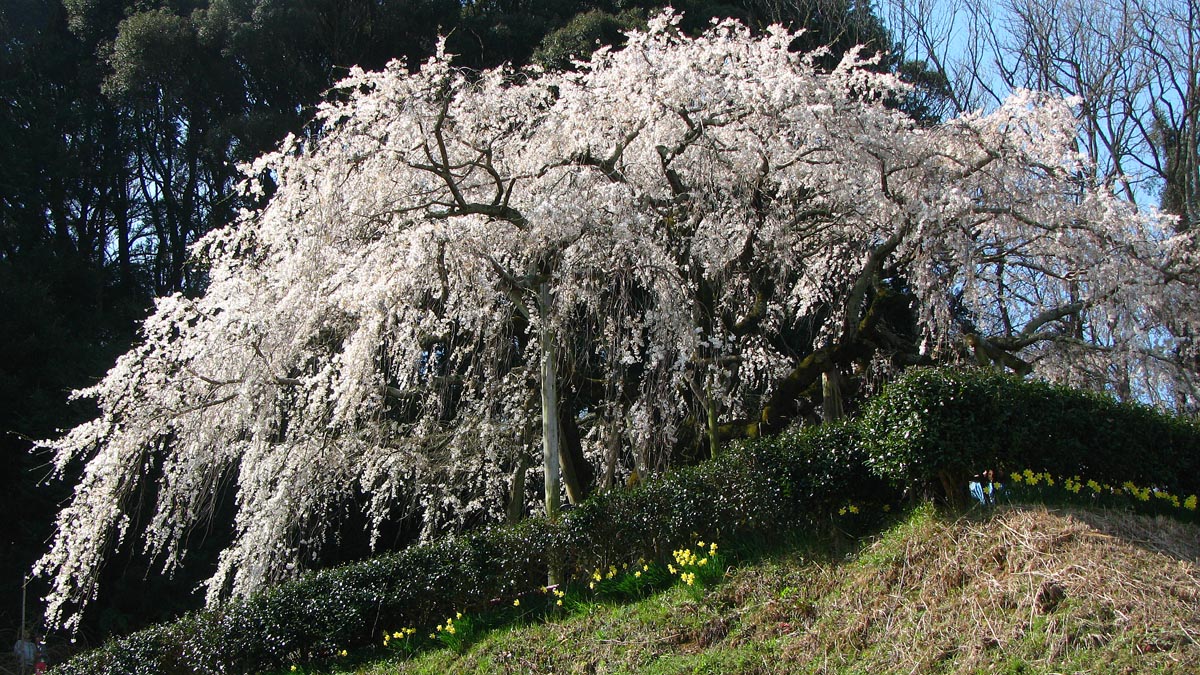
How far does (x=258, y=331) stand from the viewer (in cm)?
649

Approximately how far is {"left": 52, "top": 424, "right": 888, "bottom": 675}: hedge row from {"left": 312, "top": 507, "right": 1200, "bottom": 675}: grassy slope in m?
0.36

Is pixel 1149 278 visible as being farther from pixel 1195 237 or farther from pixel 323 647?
pixel 323 647

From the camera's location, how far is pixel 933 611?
438 centimetres

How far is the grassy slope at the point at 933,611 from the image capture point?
3.86 meters

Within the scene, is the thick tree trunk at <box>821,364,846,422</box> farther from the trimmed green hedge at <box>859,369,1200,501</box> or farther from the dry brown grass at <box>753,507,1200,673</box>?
the dry brown grass at <box>753,507,1200,673</box>

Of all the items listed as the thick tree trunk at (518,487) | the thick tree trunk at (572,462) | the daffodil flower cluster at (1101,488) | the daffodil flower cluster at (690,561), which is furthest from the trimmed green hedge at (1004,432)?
the thick tree trunk at (518,487)

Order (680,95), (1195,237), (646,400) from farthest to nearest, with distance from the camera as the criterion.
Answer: (1195,237) < (646,400) < (680,95)

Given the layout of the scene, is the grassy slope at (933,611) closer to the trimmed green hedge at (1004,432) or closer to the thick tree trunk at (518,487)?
the trimmed green hedge at (1004,432)

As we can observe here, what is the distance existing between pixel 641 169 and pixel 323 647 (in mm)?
4146

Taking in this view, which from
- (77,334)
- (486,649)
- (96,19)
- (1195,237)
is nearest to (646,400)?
(486,649)

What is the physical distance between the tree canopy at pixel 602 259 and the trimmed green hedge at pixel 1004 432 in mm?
1196

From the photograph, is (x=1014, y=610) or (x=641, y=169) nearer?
(x=1014, y=610)

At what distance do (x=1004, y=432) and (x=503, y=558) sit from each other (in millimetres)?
3266

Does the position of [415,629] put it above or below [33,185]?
below
